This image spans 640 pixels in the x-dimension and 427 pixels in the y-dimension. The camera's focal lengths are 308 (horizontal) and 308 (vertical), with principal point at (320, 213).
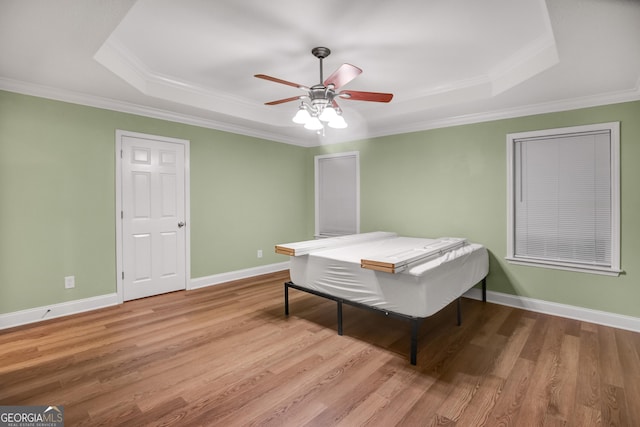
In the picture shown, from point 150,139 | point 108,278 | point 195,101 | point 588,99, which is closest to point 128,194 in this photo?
point 150,139

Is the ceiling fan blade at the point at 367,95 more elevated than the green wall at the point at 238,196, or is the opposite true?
the ceiling fan blade at the point at 367,95

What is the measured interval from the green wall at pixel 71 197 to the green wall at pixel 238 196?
10 millimetres

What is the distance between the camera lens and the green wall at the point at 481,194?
3051 millimetres

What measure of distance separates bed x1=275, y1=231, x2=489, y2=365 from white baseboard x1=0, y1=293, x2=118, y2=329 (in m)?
2.13

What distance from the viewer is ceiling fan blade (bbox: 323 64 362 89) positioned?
7.45ft

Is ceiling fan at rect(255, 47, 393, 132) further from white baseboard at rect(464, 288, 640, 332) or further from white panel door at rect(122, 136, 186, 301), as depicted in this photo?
white baseboard at rect(464, 288, 640, 332)

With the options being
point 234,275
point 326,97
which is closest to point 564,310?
point 326,97

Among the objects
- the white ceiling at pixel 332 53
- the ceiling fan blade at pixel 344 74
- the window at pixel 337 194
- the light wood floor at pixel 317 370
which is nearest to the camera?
the light wood floor at pixel 317 370

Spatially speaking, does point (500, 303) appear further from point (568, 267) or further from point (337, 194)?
point (337, 194)

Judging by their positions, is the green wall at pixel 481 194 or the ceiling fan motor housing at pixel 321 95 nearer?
the ceiling fan motor housing at pixel 321 95

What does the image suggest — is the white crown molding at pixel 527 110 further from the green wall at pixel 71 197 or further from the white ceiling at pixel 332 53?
the green wall at pixel 71 197

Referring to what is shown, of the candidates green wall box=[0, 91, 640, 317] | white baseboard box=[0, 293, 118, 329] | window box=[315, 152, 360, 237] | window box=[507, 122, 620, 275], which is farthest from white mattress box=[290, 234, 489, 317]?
white baseboard box=[0, 293, 118, 329]

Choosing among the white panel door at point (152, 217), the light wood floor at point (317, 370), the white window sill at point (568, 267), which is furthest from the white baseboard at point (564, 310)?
the white panel door at point (152, 217)

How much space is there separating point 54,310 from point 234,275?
7.02 ft
